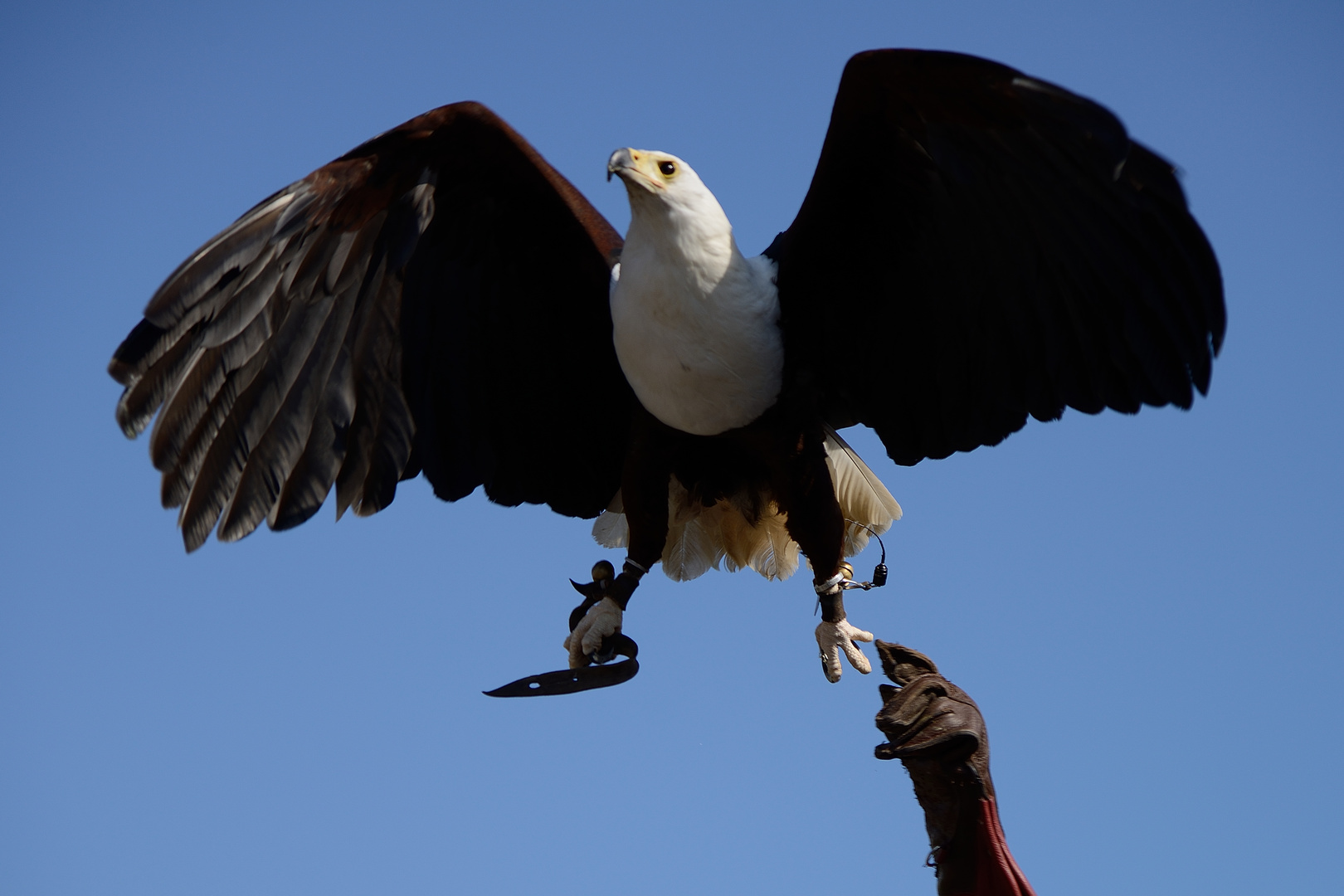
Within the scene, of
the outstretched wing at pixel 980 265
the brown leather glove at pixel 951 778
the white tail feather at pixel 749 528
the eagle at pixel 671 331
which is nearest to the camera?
the brown leather glove at pixel 951 778

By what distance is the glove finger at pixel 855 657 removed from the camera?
4.62 m

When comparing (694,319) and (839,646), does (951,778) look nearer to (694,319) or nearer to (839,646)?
(839,646)

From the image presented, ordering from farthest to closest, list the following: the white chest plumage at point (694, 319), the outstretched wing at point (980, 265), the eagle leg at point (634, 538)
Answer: the eagle leg at point (634, 538)
the white chest plumage at point (694, 319)
the outstretched wing at point (980, 265)

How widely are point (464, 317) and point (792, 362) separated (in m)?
1.19

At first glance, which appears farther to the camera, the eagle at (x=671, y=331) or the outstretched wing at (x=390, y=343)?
the outstretched wing at (x=390, y=343)

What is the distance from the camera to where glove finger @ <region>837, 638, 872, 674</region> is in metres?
4.62

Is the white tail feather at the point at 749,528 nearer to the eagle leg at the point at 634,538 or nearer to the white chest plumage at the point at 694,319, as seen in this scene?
the eagle leg at the point at 634,538

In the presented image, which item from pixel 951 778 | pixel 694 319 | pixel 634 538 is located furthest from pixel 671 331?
pixel 951 778

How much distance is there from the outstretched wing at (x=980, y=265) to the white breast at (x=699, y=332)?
0.45 ft

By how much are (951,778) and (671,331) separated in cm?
160

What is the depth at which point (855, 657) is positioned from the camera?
462cm

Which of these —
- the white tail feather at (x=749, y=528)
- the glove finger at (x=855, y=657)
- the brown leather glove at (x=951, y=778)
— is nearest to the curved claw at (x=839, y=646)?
the glove finger at (x=855, y=657)

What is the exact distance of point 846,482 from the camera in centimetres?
514

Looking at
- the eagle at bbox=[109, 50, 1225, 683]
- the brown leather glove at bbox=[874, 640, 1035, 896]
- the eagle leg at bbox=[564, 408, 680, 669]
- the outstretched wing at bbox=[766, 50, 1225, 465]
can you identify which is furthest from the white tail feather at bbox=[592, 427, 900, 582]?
the brown leather glove at bbox=[874, 640, 1035, 896]
